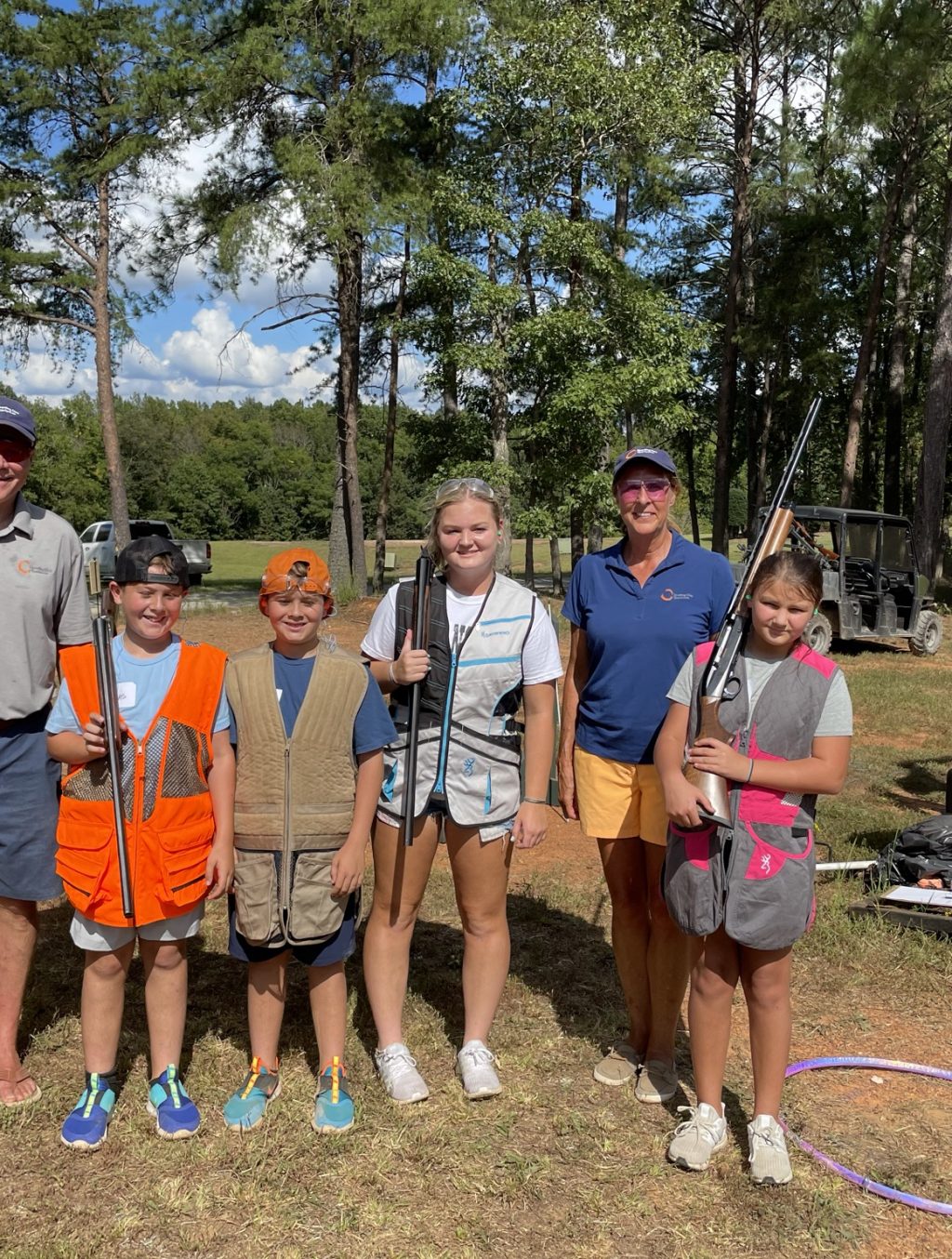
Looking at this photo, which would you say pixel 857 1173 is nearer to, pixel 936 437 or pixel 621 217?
pixel 936 437

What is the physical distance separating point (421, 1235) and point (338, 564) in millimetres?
19332

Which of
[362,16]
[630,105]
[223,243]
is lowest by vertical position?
[223,243]

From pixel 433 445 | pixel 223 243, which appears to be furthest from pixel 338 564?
pixel 223 243

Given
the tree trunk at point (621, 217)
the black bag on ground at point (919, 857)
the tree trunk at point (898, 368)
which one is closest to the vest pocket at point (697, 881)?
the black bag on ground at point (919, 857)

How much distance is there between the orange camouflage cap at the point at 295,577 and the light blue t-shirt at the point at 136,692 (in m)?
0.32

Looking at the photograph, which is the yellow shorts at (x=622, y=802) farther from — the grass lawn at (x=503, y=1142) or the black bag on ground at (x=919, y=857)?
the black bag on ground at (x=919, y=857)

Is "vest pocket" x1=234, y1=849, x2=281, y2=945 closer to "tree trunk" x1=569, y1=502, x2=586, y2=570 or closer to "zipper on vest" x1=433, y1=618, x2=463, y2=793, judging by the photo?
"zipper on vest" x1=433, y1=618, x2=463, y2=793

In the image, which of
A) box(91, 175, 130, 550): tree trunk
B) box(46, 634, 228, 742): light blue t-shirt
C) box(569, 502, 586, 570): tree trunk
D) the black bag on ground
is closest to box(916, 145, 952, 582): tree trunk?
box(569, 502, 586, 570): tree trunk

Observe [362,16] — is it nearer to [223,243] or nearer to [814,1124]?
[223,243]

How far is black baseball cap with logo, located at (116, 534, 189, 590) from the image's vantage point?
9.07 feet

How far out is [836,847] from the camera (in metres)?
5.77

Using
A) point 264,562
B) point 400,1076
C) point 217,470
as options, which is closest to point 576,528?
point 400,1076

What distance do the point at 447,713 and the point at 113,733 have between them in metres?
0.92

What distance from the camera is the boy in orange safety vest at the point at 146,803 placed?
2.78 meters
